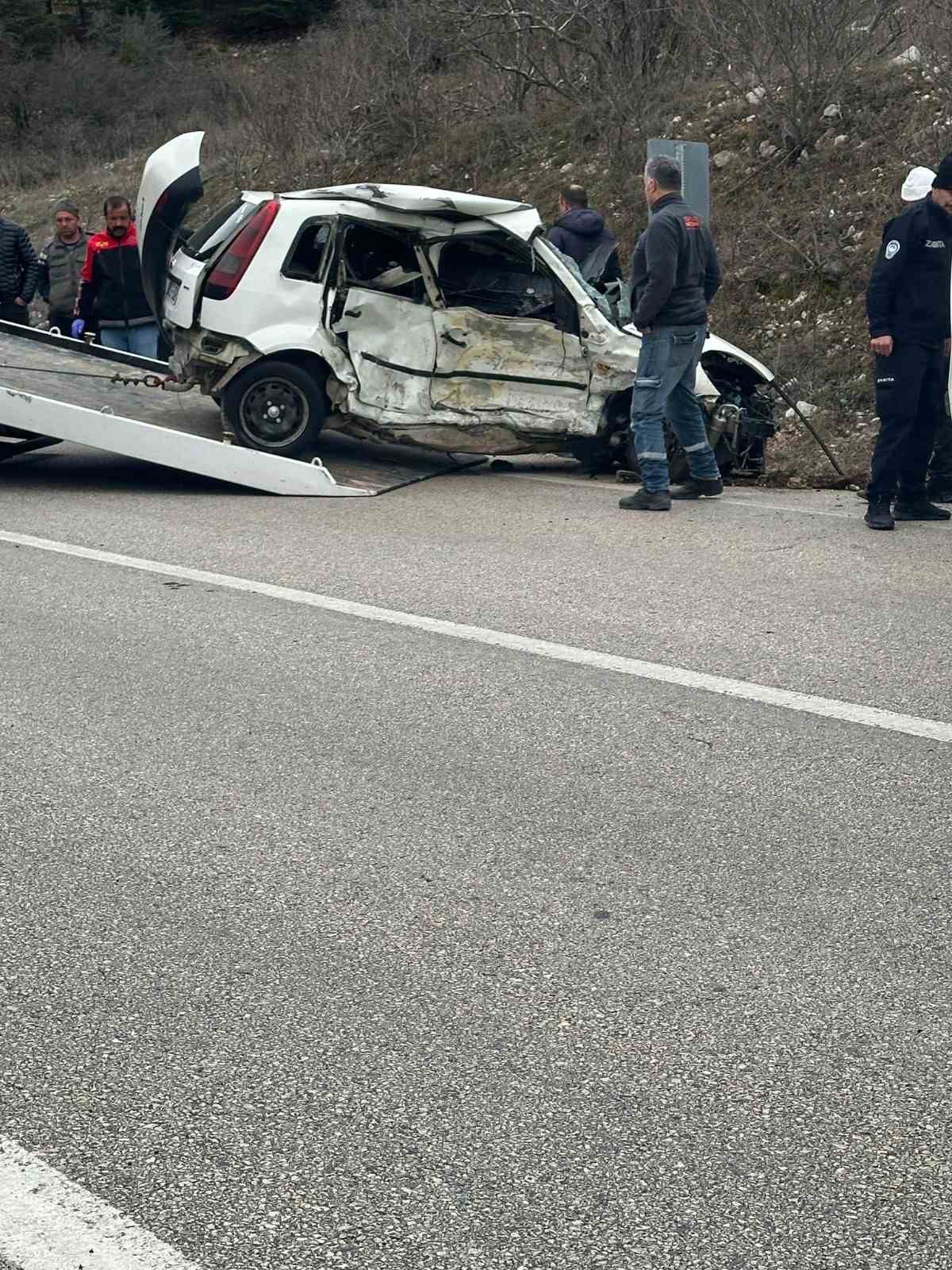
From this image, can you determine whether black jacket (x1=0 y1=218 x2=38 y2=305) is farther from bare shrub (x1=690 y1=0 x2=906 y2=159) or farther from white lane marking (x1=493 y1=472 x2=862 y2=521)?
bare shrub (x1=690 y1=0 x2=906 y2=159)

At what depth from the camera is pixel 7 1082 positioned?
2.99 m

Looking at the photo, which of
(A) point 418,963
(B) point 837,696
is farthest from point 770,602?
(A) point 418,963

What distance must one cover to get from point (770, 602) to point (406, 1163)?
463cm

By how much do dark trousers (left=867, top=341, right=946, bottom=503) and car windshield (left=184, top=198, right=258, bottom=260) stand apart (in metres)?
4.31

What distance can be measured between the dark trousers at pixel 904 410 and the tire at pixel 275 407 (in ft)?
11.9

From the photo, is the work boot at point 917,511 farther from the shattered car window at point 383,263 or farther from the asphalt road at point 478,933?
the shattered car window at point 383,263

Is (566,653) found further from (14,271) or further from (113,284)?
(14,271)

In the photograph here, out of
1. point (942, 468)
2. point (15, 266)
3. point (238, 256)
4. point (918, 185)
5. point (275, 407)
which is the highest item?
point (918, 185)

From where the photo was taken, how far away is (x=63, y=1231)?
2.54 metres

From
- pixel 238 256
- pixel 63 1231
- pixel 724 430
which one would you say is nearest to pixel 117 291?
pixel 238 256

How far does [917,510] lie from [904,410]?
0.64m

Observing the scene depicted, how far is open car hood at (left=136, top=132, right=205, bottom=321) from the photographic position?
397 inches

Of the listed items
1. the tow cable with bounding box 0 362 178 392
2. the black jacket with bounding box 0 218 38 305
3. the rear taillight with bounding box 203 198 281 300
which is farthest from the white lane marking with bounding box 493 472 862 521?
the black jacket with bounding box 0 218 38 305

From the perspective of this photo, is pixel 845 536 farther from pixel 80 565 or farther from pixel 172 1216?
pixel 172 1216
